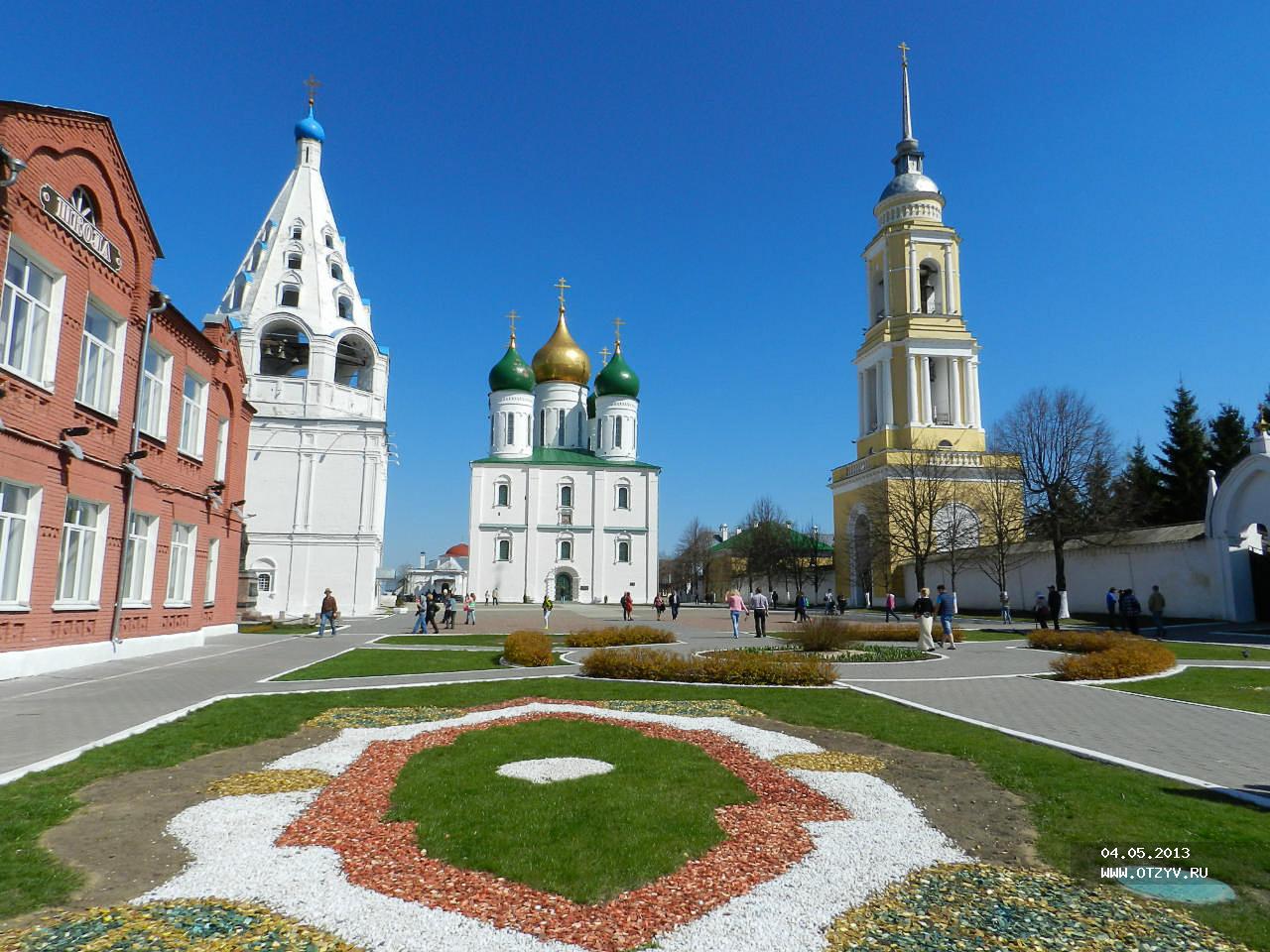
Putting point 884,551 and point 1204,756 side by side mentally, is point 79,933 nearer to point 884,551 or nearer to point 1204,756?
point 1204,756

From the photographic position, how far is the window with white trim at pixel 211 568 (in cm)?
2358

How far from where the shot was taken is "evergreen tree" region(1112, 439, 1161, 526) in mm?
36000

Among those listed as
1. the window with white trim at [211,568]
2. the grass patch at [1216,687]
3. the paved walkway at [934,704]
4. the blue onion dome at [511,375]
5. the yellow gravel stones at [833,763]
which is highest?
the blue onion dome at [511,375]

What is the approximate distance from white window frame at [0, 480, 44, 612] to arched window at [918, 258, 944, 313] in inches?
2030

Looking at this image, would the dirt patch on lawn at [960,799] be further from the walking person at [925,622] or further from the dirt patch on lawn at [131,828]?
the walking person at [925,622]

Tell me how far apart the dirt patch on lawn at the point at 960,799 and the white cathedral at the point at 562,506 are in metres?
56.0

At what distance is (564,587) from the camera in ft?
219

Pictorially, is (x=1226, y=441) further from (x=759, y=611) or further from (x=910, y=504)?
(x=759, y=611)

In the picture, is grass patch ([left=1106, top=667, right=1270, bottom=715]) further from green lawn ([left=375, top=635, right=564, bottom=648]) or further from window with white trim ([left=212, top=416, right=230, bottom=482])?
window with white trim ([left=212, top=416, right=230, bottom=482])

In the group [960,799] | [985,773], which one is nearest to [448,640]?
[985,773]

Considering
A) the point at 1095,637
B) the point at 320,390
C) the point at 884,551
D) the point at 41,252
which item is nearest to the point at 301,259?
the point at 320,390

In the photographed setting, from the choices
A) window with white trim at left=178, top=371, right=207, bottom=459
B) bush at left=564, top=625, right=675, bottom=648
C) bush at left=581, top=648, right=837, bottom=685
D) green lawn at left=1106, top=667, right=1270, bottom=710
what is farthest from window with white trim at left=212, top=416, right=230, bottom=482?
green lawn at left=1106, top=667, right=1270, bottom=710

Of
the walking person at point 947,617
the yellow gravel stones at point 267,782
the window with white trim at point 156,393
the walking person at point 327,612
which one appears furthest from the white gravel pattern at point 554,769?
the walking person at point 327,612

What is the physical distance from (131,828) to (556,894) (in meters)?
3.59
